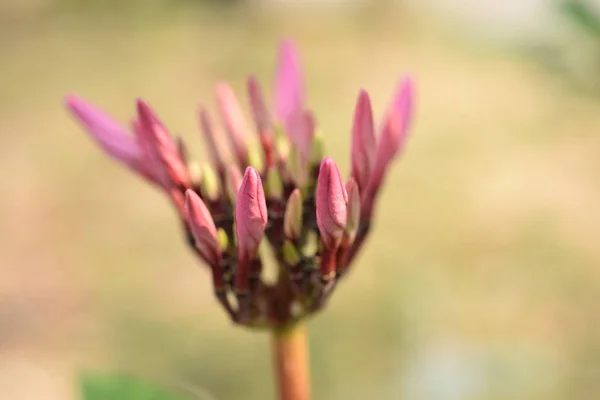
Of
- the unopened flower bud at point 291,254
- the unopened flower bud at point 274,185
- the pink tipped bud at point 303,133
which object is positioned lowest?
the unopened flower bud at point 291,254

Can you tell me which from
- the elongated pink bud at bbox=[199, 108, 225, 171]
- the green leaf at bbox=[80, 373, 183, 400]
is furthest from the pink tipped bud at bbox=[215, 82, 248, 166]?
the green leaf at bbox=[80, 373, 183, 400]

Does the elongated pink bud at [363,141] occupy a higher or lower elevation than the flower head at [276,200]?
higher

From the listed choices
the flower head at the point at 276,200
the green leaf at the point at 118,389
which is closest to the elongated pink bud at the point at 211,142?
the flower head at the point at 276,200

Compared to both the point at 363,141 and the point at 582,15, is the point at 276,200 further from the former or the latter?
the point at 582,15

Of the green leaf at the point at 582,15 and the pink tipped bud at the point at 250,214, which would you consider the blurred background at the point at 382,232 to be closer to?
the green leaf at the point at 582,15

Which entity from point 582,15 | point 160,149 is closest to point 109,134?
point 160,149

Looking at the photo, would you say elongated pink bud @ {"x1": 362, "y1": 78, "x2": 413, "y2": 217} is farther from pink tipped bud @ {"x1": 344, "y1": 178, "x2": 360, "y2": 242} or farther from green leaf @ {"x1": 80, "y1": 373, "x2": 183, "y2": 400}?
green leaf @ {"x1": 80, "y1": 373, "x2": 183, "y2": 400}

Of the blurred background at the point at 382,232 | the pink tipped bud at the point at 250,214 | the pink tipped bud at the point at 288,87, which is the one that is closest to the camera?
the pink tipped bud at the point at 250,214
